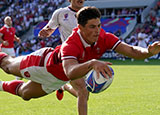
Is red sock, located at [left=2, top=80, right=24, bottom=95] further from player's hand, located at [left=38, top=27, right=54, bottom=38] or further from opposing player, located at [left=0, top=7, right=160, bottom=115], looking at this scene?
player's hand, located at [left=38, top=27, right=54, bottom=38]

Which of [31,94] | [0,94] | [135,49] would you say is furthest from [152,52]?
[0,94]

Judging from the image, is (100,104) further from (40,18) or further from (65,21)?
(40,18)

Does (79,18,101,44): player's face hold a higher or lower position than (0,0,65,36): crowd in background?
higher

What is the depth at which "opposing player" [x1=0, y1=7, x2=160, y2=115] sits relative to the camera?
4384mm

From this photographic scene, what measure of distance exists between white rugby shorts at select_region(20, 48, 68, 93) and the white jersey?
Answer: 1578 mm

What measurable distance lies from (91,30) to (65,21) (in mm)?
2634

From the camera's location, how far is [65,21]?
7.24 m

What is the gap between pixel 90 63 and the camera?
400 cm

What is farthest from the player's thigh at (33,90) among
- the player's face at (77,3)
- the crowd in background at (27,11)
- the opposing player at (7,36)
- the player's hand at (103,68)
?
the crowd in background at (27,11)

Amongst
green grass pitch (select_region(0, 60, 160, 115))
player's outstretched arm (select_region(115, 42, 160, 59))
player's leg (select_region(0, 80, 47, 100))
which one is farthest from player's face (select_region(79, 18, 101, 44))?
green grass pitch (select_region(0, 60, 160, 115))

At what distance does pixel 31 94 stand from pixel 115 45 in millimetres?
1661

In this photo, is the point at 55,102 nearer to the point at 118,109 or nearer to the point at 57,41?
the point at 118,109

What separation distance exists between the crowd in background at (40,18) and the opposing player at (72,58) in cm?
2139

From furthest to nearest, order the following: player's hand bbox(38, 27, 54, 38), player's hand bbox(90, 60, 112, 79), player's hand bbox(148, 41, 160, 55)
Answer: player's hand bbox(38, 27, 54, 38) < player's hand bbox(148, 41, 160, 55) < player's hand bbox(90, 60, 112, 79)
